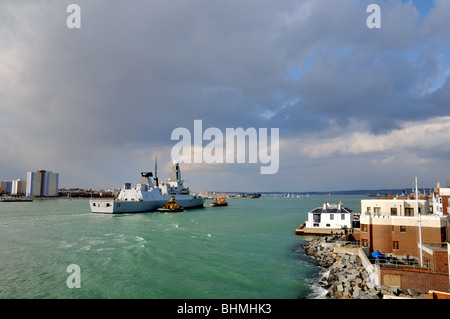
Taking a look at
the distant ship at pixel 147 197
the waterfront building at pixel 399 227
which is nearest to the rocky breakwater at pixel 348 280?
Answer: the waterfront building at pixel 399 227

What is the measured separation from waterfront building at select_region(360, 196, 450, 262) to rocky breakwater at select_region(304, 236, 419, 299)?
2.68 meters

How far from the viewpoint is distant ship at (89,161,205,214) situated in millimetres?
70188

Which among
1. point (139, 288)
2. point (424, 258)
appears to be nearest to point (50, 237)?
point (139, 288)

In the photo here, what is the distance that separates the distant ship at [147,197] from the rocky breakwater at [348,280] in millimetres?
56010

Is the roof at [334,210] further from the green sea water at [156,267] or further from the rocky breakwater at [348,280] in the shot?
the rocky breakwater at [348,280]

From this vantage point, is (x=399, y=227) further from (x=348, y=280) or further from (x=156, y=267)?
(x=156, y=267)

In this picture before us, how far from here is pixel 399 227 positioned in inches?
939

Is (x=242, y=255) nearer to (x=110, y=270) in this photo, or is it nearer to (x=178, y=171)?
(x=110, y=270)

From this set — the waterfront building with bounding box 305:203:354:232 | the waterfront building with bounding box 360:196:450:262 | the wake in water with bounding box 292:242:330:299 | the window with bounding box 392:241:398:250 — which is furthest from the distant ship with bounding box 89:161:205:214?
the window with bounding box 392:241:398:250

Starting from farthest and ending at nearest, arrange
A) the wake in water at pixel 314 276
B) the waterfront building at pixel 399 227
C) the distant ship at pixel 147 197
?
the distant ship at pixel 147 197 → the waterfront building at pixel 399 227 → the wake in water at pixel 314 276

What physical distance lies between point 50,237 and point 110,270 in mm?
20068

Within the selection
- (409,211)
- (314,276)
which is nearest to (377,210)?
(409,211)

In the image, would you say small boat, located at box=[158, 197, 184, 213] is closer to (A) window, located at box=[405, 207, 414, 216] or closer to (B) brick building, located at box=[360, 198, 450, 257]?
(B) brick building, located at box=[360, 198, 450, 257]

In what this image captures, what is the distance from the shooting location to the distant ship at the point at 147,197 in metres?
70.2
